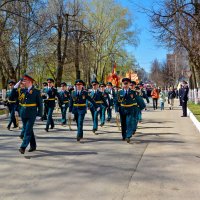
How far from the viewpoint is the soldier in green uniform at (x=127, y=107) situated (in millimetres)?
11094

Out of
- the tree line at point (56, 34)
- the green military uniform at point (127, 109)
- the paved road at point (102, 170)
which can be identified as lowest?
the paved road at point (102, 170)

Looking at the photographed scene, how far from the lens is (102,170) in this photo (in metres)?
7.42

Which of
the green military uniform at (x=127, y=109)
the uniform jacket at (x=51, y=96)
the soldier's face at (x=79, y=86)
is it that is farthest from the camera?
the uniform jacket at (x=51, y=96)

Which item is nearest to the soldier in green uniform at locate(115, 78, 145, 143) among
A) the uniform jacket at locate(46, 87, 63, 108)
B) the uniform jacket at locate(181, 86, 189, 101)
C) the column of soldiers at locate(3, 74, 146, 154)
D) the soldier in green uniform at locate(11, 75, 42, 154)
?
the column of soldiers at locate(3, 74, 146, 154)

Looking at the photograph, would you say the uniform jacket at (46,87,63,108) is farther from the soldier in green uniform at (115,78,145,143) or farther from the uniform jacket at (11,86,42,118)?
the uniform jacket at (11,86,42,118)

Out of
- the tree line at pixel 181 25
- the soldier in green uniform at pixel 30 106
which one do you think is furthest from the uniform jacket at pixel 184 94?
the soldier in green uniform at pixel 30 106

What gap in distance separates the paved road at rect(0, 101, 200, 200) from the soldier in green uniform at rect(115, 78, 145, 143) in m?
0.41

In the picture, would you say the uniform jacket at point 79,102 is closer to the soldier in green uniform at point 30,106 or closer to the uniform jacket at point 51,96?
the soldier in green uniform at point 30,106

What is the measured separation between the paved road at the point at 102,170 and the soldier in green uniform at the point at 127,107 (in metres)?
0.41

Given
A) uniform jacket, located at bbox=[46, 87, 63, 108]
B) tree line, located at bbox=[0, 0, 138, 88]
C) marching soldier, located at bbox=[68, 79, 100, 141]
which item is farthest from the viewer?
tree line, located at bbox=[0, 0, 138, 88]

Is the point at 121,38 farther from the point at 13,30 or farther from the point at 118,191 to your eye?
the point at 118,191

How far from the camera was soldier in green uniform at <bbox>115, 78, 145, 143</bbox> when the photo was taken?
36.4 ft

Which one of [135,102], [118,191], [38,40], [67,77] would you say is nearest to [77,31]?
[38,40]

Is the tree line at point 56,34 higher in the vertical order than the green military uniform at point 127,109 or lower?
higher
